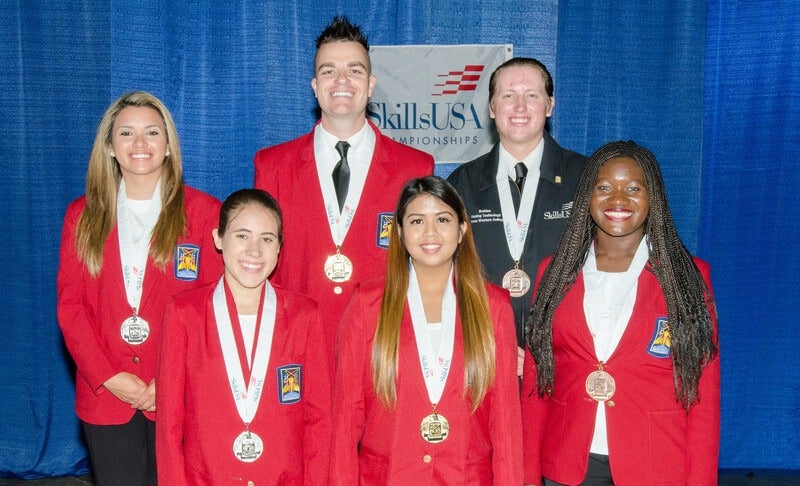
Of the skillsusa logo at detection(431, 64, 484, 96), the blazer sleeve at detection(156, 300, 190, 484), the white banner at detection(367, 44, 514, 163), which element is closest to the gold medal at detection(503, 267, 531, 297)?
the blazer sleeve at detection(156, 300, 190, 484)

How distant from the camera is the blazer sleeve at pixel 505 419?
119 inches

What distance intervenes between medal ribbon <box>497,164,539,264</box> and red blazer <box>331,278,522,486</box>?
0.65 m

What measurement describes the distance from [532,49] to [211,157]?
86.0 inches

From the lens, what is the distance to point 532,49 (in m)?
5.49

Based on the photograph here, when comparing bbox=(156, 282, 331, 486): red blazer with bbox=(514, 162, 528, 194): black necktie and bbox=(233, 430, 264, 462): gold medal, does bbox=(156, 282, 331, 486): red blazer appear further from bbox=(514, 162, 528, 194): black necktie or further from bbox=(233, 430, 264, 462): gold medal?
bbox=(514, 162, 528, 194): black necktie

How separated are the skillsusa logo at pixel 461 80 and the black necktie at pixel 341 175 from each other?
1.93 meters

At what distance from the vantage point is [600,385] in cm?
297

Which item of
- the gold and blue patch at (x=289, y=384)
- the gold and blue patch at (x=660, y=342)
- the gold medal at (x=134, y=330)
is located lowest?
the gold and blue patch at (x=289, y=384)

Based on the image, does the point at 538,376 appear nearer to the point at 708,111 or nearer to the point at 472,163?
the point at 472,163


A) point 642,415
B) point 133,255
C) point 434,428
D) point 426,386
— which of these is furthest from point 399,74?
point 642,415

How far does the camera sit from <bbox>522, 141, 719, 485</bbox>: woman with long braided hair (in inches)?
115

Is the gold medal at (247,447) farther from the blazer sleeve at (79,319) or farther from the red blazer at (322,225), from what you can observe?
the red blazer at (322,225)

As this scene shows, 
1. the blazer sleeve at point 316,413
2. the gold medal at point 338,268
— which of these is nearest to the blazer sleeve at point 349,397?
the blazer sleeve at point 316,413

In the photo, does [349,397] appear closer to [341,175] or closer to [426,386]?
[426,386]
